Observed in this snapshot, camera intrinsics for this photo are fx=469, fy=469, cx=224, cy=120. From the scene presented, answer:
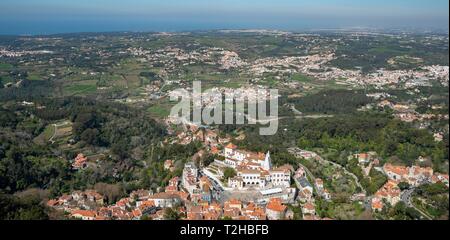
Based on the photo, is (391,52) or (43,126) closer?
(43,126)

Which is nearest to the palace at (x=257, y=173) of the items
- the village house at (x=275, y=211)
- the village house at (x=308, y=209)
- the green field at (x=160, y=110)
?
the village house at (x=308, y=209)

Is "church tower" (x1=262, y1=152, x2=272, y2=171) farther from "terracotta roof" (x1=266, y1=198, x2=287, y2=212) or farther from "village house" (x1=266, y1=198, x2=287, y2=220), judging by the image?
"village house" (x1=266, y1=198, x2=287, y2=220)

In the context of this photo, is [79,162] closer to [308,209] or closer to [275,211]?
[275,211]

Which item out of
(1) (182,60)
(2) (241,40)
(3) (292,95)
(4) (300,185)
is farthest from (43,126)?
(2) (241,40)

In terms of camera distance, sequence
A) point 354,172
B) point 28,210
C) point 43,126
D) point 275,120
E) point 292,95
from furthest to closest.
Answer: point 292,95, point 275,120, point 43,126, point 354,172, point 28,210

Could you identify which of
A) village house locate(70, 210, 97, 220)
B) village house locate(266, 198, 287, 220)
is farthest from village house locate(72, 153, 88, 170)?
village house locate(266, 198, 287, 220)

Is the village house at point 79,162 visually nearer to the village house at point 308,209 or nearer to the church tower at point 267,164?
the church tower at point 267,164

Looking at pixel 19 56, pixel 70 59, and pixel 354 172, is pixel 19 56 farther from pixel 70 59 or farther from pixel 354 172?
pixel 354 172
